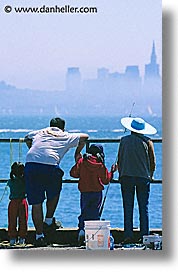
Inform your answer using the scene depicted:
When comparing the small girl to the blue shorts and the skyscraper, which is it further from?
the skyscraper

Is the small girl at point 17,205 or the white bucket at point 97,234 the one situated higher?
the small girl at point 17,205

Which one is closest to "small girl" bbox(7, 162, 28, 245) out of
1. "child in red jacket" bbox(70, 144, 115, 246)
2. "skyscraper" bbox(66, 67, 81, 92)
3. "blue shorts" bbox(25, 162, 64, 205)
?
"blue shorts" bbox(25, 162, 64, 205)

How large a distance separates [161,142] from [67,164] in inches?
21.2

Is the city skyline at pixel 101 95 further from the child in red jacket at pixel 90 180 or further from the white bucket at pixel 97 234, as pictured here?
the white bucket at pixel 97 234

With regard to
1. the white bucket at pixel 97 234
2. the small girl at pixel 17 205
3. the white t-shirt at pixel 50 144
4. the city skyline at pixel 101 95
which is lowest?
the white bucket at pixel 97 234

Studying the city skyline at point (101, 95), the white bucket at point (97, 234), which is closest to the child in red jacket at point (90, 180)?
the white bucket at point (97, 234)

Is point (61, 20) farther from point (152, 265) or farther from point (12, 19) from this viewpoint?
point (152, 265)

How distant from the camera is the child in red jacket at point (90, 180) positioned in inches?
278

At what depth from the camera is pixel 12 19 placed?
6.96 metres

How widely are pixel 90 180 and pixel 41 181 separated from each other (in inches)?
10.9

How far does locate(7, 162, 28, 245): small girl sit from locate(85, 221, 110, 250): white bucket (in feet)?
1.16

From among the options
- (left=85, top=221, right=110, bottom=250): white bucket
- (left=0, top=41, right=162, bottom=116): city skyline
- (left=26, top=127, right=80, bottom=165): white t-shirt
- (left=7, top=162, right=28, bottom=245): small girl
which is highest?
(left=0, top=41, right=162, bottom=116): city skyline

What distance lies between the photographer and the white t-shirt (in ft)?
23.0

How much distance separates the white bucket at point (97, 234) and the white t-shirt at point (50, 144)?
1.34 ft
